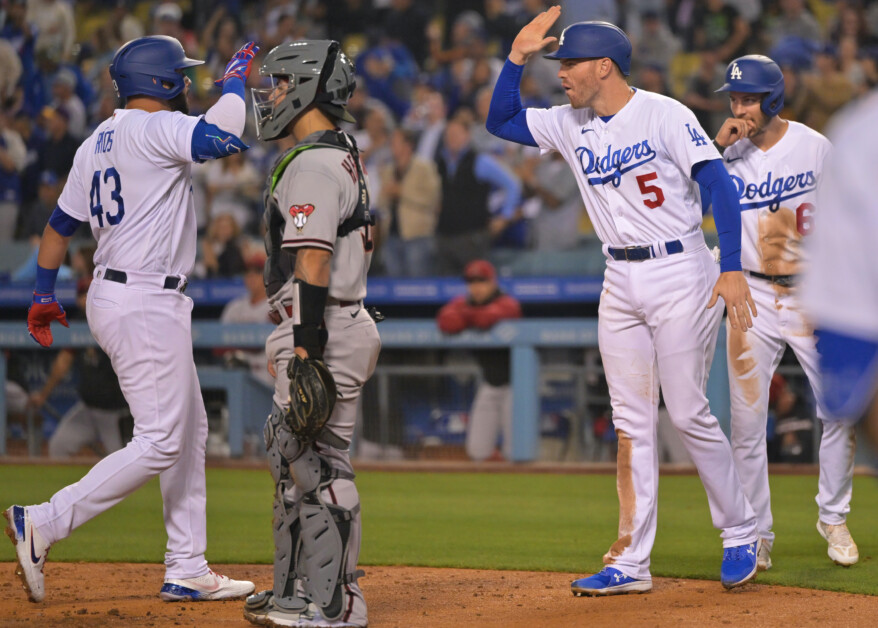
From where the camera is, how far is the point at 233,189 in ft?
41.0

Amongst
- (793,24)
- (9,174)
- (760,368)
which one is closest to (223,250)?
(9,174)

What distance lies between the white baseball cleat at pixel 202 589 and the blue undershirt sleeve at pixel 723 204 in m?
2.32

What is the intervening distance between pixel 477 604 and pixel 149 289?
1776 millimetres

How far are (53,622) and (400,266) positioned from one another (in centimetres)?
763

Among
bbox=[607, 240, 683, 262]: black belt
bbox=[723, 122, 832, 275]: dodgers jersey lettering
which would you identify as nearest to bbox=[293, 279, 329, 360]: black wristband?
bbox=[607, 240, 683, 262]: black belt

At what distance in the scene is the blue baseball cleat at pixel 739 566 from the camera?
14.4 feet

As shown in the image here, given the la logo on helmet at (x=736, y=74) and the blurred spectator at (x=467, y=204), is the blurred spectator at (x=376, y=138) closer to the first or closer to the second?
the blurred spectator at (x=467, y=204)

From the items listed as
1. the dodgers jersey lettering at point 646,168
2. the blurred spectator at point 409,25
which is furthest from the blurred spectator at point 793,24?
the dodgers jersey lettering at point 646,168

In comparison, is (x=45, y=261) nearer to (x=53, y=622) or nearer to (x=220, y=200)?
(x=53, y=622)

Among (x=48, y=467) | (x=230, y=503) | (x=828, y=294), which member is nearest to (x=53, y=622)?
(x=828, y=294)

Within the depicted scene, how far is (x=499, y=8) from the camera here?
1291 centimetres

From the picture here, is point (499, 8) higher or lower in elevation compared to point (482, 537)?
higher

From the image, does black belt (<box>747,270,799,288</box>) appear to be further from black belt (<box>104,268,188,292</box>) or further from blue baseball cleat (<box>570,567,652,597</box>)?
black belt (<box>104,268,188,292</box>)

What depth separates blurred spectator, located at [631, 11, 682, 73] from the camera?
1189cm
